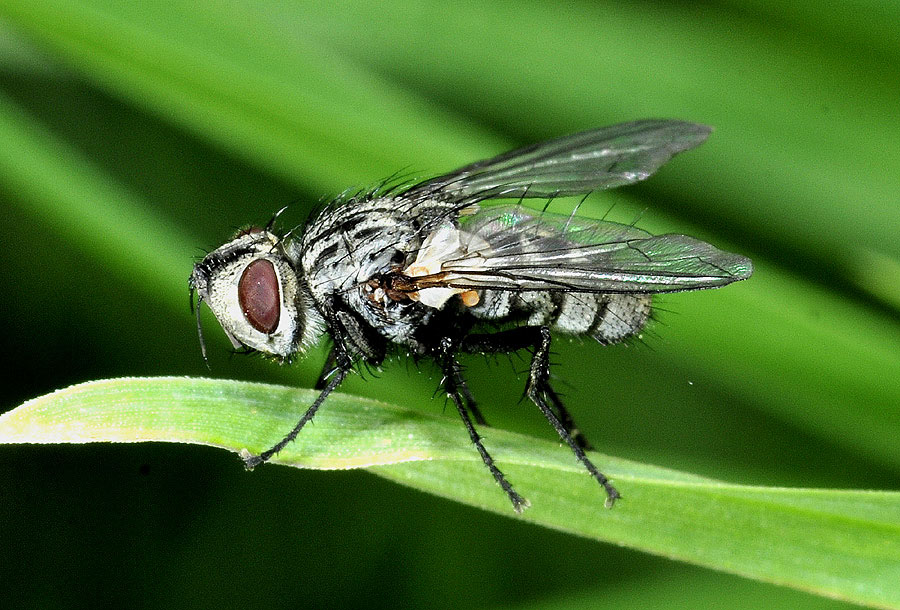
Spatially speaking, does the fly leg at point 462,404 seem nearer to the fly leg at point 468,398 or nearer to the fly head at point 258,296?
the fly leg at point 468,398

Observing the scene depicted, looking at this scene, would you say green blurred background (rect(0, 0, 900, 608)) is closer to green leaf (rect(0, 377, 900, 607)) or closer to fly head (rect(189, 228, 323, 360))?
fly head (rect(189, 228, 323, 360))

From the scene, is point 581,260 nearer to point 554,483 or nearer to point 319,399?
point 554,483

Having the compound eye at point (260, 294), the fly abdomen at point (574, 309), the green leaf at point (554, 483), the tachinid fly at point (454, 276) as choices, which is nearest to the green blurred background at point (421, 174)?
the fly abdomen at point (574, 309)

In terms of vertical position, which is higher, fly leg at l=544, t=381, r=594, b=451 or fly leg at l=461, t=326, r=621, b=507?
fly leg at l=461, t=326, r=621, b=507

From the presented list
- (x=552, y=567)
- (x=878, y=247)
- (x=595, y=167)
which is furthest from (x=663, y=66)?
(x=552, y=567)

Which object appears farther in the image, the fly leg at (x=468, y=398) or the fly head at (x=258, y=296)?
the fly leg at (x=468, y=398)

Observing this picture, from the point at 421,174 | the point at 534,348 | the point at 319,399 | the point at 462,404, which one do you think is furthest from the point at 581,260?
the point at 421,174

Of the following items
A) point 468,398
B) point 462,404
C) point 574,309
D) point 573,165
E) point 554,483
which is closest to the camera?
point 554,483

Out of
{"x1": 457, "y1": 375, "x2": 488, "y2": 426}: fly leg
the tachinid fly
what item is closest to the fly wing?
the tachinid fly
